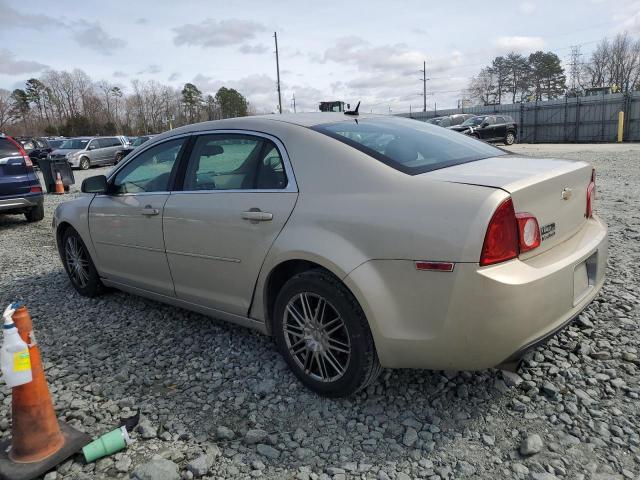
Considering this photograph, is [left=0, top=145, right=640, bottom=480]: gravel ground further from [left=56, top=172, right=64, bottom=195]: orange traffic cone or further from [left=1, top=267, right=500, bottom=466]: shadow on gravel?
[left=56, top=172, right=64, bottom=195]: orange traffic cone

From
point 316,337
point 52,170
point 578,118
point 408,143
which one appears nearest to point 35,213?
point 52,170

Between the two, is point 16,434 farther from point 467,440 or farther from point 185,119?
point 185,119

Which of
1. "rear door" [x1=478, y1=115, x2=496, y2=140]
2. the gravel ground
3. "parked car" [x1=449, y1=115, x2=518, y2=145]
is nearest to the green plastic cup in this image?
the gravel ground

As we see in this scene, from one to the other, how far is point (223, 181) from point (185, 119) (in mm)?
75893

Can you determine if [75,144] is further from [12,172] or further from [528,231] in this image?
[528,231]

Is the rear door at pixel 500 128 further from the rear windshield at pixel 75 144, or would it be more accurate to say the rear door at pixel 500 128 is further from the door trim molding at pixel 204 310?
the door trim molding at pixel 204 310

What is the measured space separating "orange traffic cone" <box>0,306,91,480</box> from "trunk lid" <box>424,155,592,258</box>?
212 cm

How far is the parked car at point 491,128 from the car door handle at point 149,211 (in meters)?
24.0

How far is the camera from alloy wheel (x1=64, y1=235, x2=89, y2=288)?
480 centimetres

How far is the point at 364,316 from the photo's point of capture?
2.59 m

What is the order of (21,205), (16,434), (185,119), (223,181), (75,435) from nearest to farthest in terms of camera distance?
(16,434) < (75,435) < (223,181) < (21,205) < (185,119)

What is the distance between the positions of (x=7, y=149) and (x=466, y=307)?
29.7 feet

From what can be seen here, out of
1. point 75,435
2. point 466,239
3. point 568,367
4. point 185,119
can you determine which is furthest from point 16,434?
point 185,119

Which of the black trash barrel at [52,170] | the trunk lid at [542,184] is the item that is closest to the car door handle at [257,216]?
the trunk lid at [542,184]
